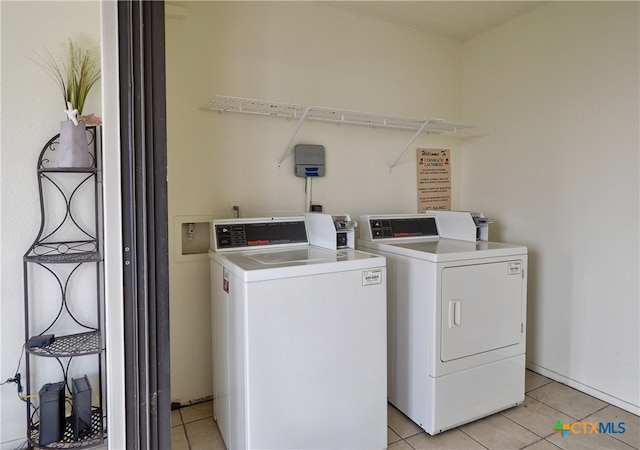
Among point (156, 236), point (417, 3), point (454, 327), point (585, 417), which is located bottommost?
point (585, 417)

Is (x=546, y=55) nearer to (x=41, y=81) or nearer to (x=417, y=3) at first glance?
(x=417, y=3)

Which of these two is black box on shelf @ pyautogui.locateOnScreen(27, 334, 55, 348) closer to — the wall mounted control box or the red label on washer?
the red label on washer

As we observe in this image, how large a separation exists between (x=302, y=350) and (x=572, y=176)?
6.65 ft

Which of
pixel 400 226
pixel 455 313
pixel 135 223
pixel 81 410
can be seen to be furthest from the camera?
pixel 400 226

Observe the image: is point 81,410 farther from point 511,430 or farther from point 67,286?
point 511,430

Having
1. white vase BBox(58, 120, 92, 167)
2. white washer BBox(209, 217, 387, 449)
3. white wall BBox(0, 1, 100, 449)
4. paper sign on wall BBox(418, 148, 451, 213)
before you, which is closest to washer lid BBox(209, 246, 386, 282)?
white washer BBox(209, 217, 387, 449)

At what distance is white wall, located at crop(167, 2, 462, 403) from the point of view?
2199mm

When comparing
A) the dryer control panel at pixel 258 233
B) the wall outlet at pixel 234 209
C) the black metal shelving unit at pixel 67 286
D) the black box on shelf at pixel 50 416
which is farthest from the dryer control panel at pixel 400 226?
A: the black box on shelf at pixel 50 416

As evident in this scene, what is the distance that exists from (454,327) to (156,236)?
1.51 metres

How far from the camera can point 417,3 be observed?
251 cm

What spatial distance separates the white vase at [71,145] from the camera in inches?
66.7

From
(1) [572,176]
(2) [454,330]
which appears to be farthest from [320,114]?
(1) [572,176]

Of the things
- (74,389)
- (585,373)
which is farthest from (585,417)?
(74,389)

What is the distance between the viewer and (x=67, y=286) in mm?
1870
